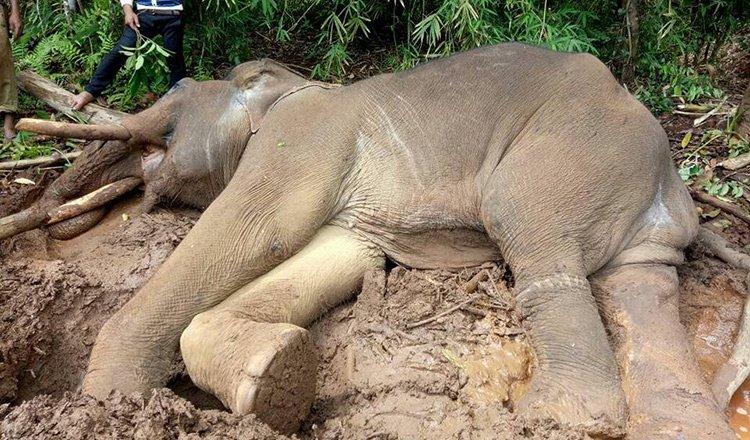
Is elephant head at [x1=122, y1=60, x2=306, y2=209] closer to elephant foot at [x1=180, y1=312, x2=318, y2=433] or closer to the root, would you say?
elephant foot at [x1=180, y1=312, x2=318, y2=433]

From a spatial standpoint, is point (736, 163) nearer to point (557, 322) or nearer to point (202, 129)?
point (557, 322)

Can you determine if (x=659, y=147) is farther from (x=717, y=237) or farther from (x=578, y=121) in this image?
(x=717, y=237)

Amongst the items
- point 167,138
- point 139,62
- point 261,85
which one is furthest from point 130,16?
point 261,85

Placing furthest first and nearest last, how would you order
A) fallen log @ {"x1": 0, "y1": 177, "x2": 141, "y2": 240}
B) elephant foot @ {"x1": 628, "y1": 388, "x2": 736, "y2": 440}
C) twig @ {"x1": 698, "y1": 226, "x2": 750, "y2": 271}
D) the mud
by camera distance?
fallen log @ {"x1": 0, "y1": 177, "x2": 141, "y2": 240} < twig @ {"x1": 698, "y1": 226, "x2": 750, "y2": 271} < elephant foot @ {"x1": 628, "y1": 388, "x2": 736, "y2": 440} < the mud

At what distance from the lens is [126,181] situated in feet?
12.1

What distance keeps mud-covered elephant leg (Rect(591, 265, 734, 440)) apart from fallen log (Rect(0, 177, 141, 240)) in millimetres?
2427

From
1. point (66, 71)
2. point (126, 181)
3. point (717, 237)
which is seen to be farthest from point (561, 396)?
point (66, 71)

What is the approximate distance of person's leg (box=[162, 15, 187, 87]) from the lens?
14.8ft

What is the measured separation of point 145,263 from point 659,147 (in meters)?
2.33

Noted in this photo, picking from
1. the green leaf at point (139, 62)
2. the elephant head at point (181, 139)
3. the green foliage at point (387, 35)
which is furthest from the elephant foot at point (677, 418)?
the green leaf at point (139, 62)

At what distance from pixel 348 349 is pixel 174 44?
278 centimetres

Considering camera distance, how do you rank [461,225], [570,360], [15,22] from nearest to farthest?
[570,360] < [461,225] < [15,22]

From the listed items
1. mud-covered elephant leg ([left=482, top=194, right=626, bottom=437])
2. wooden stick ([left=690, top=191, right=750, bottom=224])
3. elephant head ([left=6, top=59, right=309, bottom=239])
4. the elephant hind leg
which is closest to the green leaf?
elephant head ([left=6, top=59, right=309, bottom=239])

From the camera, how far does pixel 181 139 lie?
3391mm
